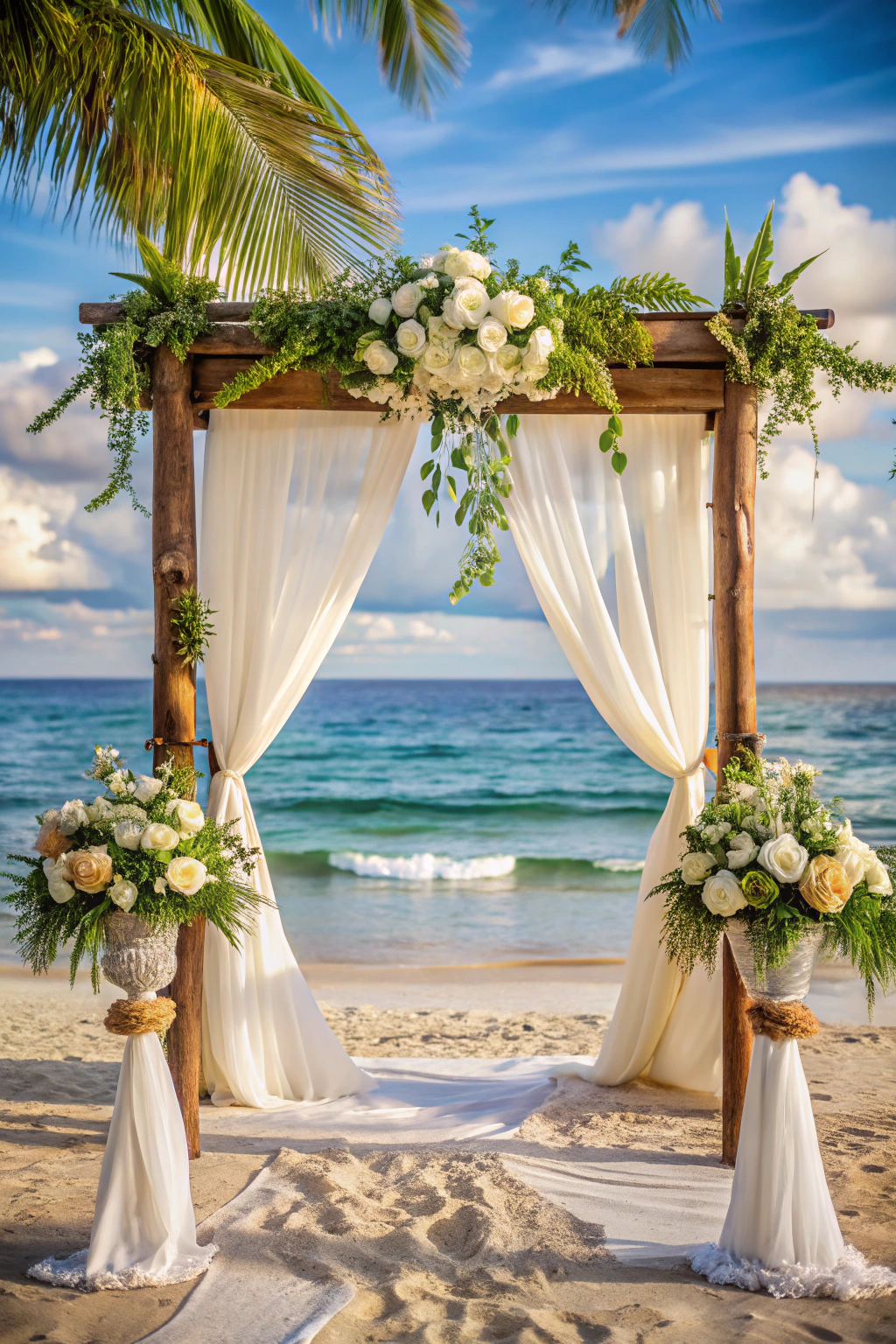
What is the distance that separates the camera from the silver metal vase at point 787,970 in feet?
7.73

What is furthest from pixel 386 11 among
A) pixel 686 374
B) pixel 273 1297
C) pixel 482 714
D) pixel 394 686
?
pixel 394 686

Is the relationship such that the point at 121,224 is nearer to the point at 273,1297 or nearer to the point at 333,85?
the point at 273,1297

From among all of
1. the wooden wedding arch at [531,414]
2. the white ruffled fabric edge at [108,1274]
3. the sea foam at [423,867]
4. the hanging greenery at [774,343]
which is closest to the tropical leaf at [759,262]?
the hanging greenery at [774,343]

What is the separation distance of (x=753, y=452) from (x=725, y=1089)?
6.99 ft

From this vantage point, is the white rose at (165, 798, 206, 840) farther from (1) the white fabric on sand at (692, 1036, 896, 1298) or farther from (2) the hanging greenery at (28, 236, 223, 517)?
(1) the white fabric on sand at (692, 1036, 896, 1298)

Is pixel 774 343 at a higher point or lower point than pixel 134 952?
higher

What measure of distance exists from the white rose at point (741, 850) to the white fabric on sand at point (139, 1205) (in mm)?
1487

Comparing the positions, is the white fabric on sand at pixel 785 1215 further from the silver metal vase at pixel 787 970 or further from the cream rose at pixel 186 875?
the cream rose at pixel 186 875

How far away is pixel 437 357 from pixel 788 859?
1757 mm

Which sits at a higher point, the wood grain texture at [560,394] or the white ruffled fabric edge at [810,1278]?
the wood grain texture at [560,394]

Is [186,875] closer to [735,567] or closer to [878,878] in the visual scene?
[878,878]

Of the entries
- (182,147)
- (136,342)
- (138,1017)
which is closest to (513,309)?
(136,342)

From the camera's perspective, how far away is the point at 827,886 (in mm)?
2227

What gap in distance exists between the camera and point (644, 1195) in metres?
2.87
